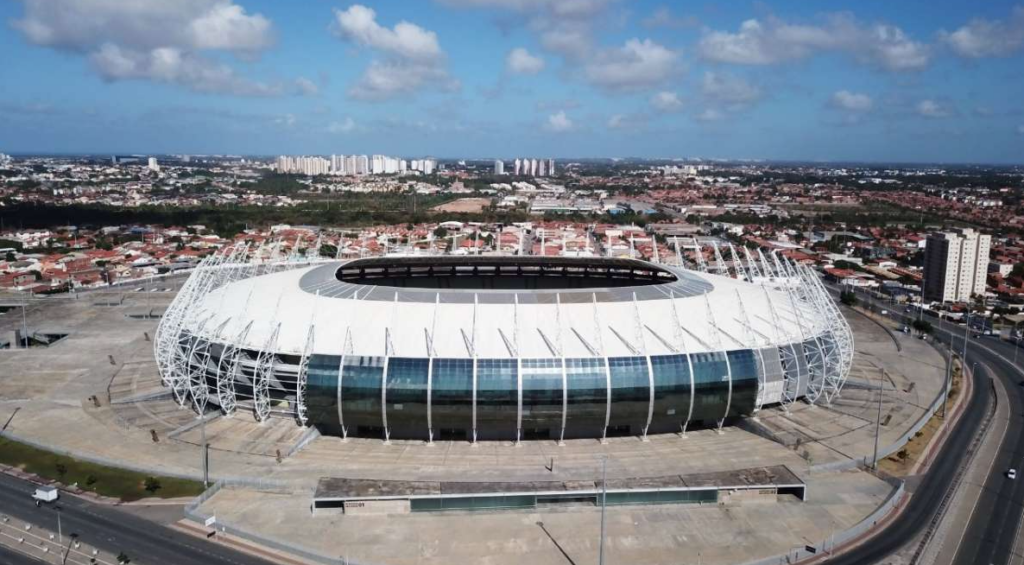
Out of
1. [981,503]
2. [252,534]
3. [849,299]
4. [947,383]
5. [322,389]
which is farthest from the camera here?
[849,299]

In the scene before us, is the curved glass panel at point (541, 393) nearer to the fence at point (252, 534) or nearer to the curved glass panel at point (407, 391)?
the curved glass panel at point (407, 391)

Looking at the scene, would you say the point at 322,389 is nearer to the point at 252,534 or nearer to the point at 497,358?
the point at 252,534

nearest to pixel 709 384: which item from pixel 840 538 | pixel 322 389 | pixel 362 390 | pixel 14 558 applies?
pixel 840 538

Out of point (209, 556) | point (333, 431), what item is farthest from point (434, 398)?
point (209, 556)

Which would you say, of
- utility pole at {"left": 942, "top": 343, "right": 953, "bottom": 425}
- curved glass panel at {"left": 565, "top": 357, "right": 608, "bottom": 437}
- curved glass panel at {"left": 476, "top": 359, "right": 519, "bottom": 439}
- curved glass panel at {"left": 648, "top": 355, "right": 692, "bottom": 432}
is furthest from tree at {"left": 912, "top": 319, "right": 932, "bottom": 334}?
curved glass panel at {"left": 476, "top": 359, "right": 519, "bottom": 439}

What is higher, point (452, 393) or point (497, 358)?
point (497, 358)

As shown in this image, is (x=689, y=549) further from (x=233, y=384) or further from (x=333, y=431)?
(x=233, y=384)
